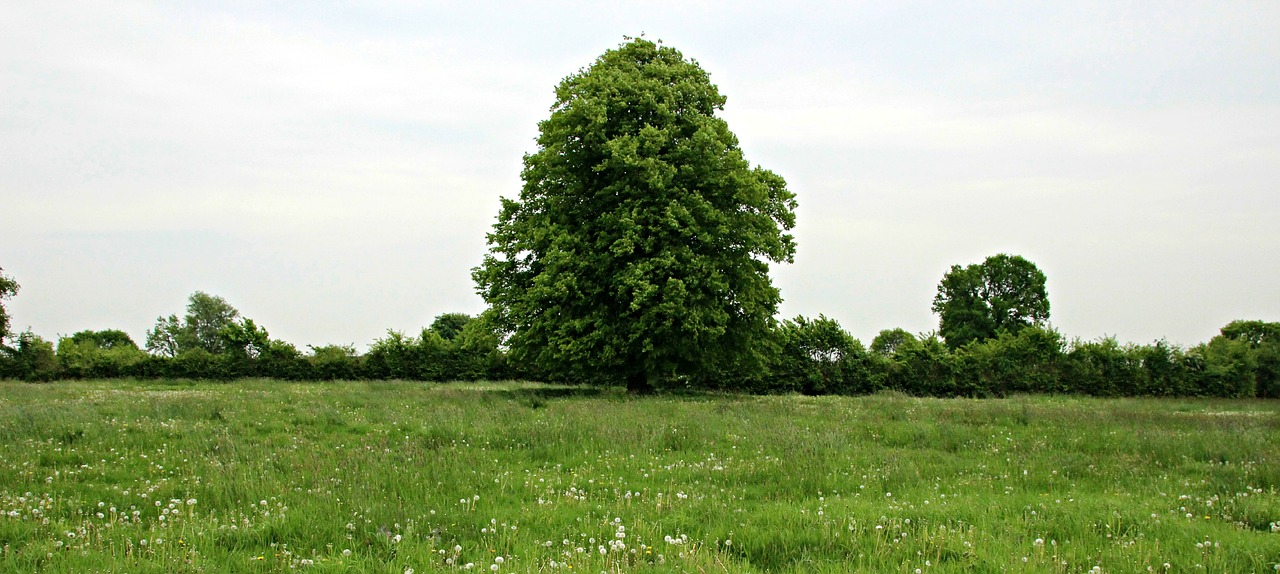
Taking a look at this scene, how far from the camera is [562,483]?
9.59 metres

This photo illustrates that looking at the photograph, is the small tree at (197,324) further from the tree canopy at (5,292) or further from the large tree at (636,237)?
the large tree at (636,237)

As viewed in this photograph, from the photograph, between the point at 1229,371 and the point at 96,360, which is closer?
the point at 1229,371

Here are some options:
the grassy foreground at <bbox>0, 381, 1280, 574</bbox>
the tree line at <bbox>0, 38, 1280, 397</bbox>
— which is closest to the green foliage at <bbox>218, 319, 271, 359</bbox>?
the tree line at <bbox>0, 38, 1280, 397</bbox>

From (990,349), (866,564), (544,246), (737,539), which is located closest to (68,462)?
(737,539)

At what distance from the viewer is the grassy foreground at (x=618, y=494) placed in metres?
6.46

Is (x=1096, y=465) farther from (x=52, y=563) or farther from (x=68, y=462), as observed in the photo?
(x=68, y=462)

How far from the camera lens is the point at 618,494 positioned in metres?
8.88

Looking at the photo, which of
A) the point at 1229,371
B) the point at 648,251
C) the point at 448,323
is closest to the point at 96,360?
the point at 648,251

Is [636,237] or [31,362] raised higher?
[636,237]

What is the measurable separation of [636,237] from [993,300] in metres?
53.9

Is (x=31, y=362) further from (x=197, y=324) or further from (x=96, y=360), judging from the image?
(x=197, y=324)

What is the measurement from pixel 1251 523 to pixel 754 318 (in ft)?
69.9

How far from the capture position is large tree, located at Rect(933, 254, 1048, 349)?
68.3m

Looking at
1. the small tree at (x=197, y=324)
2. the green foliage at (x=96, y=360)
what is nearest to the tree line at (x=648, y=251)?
the green foliage at (x=96, y=360)
